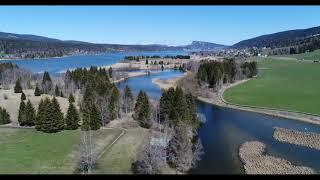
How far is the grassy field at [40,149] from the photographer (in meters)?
22.4

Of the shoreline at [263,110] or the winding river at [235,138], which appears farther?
the shoreline at [263,110]

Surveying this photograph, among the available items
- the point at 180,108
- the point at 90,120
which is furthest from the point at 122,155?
the point at 180,108

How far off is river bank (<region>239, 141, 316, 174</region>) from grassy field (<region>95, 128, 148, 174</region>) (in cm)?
707

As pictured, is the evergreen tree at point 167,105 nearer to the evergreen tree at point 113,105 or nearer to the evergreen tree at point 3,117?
the evergreen tree at point 113,105

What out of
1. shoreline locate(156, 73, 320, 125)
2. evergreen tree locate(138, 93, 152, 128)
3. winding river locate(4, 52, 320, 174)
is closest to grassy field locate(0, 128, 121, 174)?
evergreen tree locate(138, 93, 152, 128)

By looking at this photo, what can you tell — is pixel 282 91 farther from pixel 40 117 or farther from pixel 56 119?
pixel 40 117

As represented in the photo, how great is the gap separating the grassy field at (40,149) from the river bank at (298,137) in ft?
Answer: 42.3

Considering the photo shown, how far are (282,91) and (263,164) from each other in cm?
3417

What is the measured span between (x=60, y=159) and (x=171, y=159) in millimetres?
6678

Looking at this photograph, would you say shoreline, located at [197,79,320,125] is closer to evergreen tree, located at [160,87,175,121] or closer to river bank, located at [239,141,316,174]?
river bank, located at [239,141,316,174]

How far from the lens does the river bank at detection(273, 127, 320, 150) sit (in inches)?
1168

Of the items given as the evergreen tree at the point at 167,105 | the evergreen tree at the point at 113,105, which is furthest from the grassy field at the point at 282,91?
the evergreen tree at the point at 113,105
